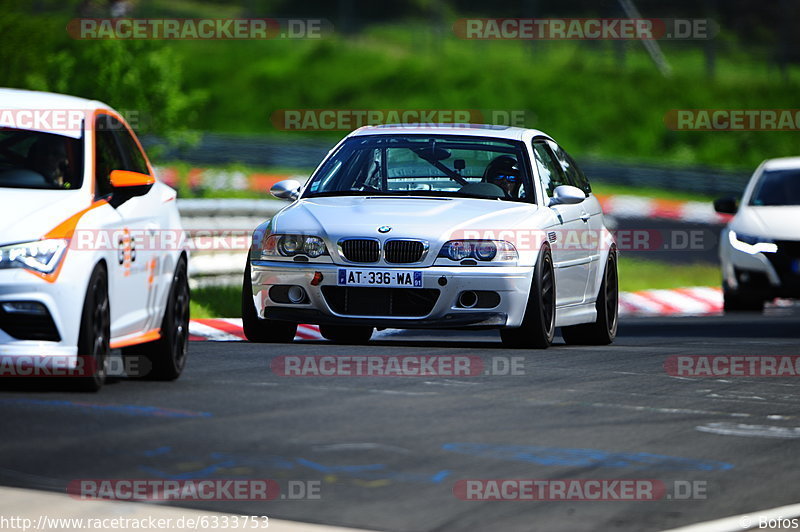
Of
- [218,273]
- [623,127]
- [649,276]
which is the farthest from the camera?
[623,127]

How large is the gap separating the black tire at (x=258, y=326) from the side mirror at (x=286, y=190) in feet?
1.93

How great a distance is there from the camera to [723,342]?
47.7 ft

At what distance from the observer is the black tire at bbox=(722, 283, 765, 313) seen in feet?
64.2

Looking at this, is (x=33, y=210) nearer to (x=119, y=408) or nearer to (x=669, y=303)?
(x=119, y=408)

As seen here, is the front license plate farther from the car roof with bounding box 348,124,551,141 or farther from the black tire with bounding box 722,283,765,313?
the black tire with bounding box 722,283,765,313

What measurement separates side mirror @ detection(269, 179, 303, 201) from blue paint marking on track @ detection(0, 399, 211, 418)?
3993 mm

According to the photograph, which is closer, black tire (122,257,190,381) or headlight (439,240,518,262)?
black tire (122,257,190,381)

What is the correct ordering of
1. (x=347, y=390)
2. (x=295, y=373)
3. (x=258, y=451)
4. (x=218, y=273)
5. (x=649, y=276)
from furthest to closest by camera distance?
(x=649, y=276)
(x=218, y=273)
(x=295, y=373)
(x=347, y=390)
(x=258, y=451)

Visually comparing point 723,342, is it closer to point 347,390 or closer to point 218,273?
point 347,390

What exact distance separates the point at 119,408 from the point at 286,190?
4223 mm

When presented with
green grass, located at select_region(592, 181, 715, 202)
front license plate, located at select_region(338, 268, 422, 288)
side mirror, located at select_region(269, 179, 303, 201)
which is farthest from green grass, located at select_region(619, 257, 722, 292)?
front license plate, located at select_region(338, 268, 422, 288)

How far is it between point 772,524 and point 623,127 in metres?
46.3

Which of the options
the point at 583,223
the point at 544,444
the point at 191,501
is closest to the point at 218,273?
the point at 583,223

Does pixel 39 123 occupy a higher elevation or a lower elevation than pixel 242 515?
higher
